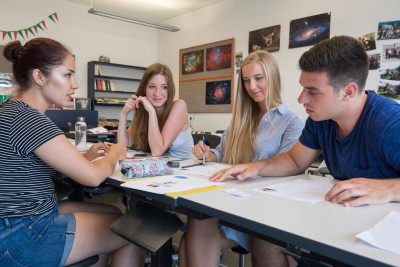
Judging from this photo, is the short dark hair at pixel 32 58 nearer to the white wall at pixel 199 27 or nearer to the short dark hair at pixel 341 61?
the short dark hair at pixel 341 61

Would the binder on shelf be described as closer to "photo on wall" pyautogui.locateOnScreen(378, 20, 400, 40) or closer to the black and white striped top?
"photo on wall" pyautogui.locateOnScreen(378, 20, 400, 40)

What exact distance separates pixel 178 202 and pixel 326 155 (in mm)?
695

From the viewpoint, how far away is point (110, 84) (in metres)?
6.11

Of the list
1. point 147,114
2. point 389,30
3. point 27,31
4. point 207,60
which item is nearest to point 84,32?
point 27,31

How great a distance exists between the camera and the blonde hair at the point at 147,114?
7.25 ft

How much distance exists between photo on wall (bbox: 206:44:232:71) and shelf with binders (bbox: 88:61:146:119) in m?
1.50

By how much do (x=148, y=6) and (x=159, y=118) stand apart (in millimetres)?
4249

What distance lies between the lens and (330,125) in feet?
4.27

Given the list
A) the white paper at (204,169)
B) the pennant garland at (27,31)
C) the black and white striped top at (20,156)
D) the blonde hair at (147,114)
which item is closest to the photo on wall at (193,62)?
the pennant garland at (27,31)

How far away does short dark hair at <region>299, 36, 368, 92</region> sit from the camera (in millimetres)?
1131

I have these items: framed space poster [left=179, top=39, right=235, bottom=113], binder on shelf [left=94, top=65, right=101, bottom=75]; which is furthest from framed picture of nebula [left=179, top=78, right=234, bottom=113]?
binder on shelf [left=94, top=65, right=101, bottom=75]

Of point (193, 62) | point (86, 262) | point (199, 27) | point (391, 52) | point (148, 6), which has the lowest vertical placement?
point (86, 262)

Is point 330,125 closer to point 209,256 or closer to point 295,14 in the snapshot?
point 209,256

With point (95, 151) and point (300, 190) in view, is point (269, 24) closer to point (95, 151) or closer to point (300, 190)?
point (95, 151)
